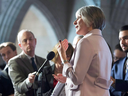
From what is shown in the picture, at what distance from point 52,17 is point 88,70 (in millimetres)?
7931

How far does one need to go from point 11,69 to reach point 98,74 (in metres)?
1.07

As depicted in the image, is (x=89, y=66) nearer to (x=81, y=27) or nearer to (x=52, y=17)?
(x=81, y=27)

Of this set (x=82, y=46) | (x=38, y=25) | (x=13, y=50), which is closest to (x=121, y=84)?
(x=82, y=46)

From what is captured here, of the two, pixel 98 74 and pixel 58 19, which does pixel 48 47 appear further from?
pixel 98 74

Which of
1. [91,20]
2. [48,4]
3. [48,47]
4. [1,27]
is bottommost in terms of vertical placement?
[48,47]

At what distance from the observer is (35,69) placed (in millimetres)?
2197

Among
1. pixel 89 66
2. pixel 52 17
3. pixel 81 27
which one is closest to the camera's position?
pixel 89 66

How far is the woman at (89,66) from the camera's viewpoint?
1367 mm

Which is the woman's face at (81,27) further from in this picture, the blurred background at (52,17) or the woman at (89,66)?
the blurred background at (52,17)

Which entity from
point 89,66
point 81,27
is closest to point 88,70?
point 89,66

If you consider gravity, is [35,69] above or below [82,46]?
below

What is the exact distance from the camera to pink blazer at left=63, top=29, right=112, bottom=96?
1.37 metres

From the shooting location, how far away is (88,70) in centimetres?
141

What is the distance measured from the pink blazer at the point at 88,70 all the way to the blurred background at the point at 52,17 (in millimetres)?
4356
